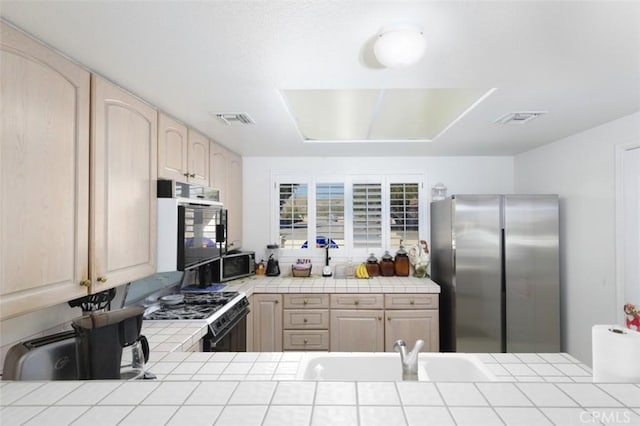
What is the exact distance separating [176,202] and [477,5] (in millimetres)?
1679

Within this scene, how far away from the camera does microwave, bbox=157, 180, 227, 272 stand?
177cm

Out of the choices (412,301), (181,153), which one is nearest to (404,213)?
(412,301)

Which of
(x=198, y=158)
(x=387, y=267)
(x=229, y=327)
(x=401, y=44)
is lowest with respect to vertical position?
(x=229, y=327)

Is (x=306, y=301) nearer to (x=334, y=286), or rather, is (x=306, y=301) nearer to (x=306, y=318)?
(x=306, y=318)

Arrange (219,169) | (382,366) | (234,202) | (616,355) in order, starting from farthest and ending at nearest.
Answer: (234,202) → (219,169) → (382,366) → (616,355)

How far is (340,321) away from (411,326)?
64cm

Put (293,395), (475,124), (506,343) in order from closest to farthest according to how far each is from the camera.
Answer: (293,395) < (475,124) < (506,343)

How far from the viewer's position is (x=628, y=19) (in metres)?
1.00

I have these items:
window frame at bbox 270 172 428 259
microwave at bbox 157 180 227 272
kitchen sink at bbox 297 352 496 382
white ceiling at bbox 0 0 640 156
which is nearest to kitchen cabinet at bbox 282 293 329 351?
window frame at bbox 270 172 428 259

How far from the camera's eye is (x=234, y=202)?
122 inches

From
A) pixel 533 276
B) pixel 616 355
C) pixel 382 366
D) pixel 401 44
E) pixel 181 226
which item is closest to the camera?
pixel 616 355

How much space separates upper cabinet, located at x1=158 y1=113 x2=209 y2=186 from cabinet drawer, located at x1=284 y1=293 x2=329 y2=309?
1256mm

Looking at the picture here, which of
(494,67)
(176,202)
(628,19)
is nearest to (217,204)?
(176,202)

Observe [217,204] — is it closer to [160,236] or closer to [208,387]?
[160,236]
